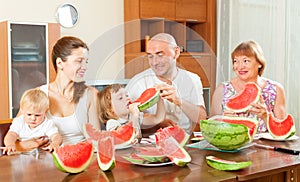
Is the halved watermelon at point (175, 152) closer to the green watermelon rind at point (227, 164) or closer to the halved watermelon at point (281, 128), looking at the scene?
the green watermelon rind at point (227, 164)

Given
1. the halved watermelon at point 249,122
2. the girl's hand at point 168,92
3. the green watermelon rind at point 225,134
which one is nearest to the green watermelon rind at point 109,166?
the girl's hand at point 168,92

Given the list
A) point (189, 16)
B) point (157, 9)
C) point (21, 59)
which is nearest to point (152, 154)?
point (21, 59)

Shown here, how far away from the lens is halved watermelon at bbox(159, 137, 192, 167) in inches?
57.4

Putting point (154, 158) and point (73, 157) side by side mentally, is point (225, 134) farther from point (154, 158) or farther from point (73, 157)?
point (73, 157)

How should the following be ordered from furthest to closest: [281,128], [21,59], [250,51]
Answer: [21,59]
[250,51]
[281,128]

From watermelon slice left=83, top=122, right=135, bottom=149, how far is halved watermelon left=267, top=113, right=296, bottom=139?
0.75 m

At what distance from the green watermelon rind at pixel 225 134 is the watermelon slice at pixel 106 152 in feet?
1.39

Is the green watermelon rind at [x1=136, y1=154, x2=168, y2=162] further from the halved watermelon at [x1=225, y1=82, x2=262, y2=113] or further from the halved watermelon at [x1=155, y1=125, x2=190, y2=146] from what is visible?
the halved watermelon at [x1=225, y1=82, x2=262, y2=113]

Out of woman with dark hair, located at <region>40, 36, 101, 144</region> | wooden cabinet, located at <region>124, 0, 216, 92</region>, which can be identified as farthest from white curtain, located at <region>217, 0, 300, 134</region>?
woman with dark hair, located at <region>40, 36, 101, 144</region>

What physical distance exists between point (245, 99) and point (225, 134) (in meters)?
0.43

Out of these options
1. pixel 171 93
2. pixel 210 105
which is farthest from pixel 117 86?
pixel 210 105

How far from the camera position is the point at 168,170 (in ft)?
4.74

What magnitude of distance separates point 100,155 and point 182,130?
393 mm

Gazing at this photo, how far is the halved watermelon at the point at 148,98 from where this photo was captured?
4.94ft
